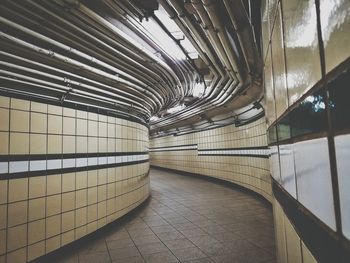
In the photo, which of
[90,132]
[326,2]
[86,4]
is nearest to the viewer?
[326,2]

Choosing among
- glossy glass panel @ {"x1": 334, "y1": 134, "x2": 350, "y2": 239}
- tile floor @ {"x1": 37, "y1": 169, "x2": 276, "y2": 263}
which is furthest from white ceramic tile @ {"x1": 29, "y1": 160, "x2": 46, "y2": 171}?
glossy glass panel @ {"x1": 334, "y1": 134, "x2": 350, "y2": 239}

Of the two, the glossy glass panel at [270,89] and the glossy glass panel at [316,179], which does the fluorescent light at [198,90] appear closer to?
the glossy glass panel at [270,89]

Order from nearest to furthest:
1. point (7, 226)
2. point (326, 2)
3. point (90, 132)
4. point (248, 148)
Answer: point (326, 2)
point (7, 226)
point (90, 132)
point (248, 148)

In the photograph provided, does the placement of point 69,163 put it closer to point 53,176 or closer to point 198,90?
point 53,176

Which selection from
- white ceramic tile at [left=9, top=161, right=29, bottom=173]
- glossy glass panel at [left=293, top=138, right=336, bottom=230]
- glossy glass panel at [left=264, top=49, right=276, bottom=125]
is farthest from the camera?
white ceramic tile at [left=9, top=161, right=29, bottom=173]

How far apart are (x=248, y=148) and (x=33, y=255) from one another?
20.1ft

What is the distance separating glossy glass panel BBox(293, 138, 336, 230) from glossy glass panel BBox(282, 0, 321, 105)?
8.4 inches

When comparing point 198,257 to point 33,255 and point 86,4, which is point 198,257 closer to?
point 33,255

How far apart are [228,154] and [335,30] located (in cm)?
903

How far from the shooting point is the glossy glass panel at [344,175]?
61 centimetres

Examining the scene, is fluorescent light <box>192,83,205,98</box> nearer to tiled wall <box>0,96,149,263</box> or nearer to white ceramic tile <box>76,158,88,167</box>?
tiled wall <box>0,96,149,263</box>

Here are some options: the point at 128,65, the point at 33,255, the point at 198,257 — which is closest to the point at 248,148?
the point at 198,257

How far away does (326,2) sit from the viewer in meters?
0.69

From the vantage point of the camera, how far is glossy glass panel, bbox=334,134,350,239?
605mm
